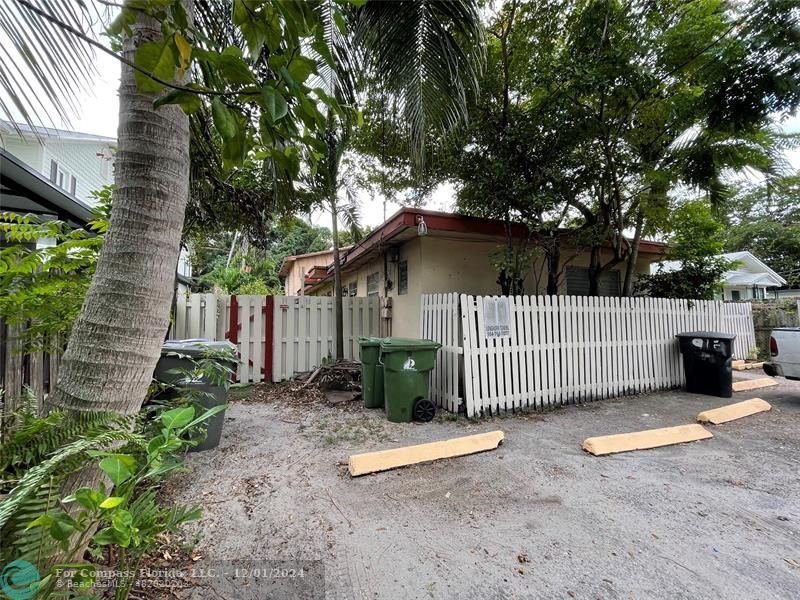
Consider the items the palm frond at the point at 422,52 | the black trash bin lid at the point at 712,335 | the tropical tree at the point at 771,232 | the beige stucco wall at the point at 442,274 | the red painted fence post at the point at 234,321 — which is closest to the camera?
the palm frond at the point at 422,52

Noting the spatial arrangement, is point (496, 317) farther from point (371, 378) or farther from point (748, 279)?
point (748, 279)

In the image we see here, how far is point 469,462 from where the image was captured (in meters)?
3.37

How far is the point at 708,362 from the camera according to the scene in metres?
6.03

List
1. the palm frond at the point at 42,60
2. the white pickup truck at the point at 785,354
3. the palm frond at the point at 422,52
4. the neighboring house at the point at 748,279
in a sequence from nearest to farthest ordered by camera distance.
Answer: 1. the palm frond at the point at 42,60
2. the palm frond at the point at 422,52
3. the white pickup truck at the point at 785,354
4. the neighboring house at the point at 748,279

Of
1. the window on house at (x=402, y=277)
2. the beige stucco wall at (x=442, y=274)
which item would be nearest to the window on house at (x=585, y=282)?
the beige stucco wall at (x=442, y=274)

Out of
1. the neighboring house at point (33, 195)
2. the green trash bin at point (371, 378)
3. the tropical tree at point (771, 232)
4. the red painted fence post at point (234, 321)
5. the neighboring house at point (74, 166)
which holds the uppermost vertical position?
the tropical tree at point (771, 232)

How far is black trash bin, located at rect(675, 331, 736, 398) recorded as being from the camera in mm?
5863

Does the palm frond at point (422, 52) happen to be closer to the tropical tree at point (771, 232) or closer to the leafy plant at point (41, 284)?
the leafy plant at point (41, 284)

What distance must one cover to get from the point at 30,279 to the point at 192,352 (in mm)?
1430

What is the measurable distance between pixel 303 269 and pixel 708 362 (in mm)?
18837

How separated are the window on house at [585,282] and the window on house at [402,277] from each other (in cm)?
370

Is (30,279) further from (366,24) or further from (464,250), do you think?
(464,250)

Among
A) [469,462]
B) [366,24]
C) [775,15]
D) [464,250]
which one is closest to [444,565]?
[469,462]

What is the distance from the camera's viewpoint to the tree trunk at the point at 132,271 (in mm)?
1349
